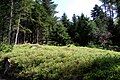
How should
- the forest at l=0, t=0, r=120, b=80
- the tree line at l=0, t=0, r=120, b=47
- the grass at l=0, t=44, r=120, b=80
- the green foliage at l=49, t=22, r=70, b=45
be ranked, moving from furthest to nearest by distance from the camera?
the green foliage at l=49, t=22, r=70, b=45 < the tree line at l=0, t=0, r=120, b=47 < the forest at l=0, t=0, r=120, b=80 < the grass at l=0, t=44, r=120, b=80

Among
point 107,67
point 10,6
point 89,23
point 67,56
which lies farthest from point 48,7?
point 107,67

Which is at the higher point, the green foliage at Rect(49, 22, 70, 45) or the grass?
the green foliage at Rect(49, 22, 70, 45)

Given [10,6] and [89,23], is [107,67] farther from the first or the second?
[89,23]

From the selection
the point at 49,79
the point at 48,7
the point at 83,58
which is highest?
Answer: the point at 48,7

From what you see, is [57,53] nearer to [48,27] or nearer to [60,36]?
[60,36]

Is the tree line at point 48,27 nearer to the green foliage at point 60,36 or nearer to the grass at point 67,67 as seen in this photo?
the green foliage at point 60,36

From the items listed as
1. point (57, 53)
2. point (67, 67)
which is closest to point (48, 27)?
point (57, 53)

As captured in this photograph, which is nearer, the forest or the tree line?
the forest

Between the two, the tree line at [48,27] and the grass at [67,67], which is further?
the tree line at [48,27]

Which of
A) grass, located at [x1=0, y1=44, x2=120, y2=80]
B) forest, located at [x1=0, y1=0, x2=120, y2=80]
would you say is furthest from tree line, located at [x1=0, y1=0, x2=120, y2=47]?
grass, located at [x1=0, y1=44, x2=120, y2=80]

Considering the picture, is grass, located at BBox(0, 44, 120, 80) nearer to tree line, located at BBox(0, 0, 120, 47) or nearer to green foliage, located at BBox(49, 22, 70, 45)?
tree line, located at BBox(0, 0, 120, 47)

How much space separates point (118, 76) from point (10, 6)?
39.2 m

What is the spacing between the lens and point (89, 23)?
6344 centimetres

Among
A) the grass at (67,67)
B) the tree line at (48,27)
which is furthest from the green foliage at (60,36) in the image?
the grass at (67,67)
